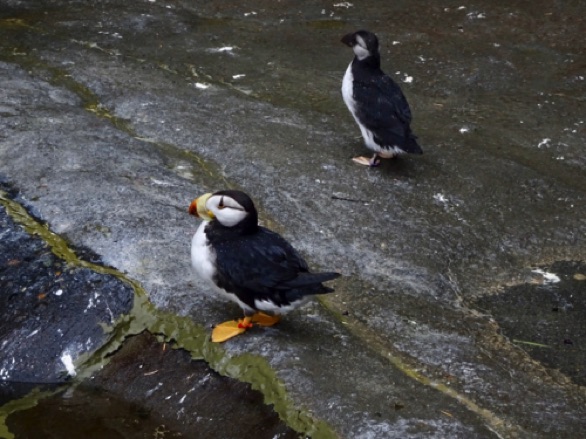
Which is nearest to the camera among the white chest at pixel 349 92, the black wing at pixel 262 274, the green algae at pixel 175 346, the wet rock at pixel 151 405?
the green algae at pixel 175 346

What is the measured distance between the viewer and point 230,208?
12.3 ft

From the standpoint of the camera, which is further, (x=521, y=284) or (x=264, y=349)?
(x=521, y=284)

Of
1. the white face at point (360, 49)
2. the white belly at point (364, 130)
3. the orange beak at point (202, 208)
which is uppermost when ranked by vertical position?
the white face at point (360, 49)

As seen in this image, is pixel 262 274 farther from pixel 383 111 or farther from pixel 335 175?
pixel 383 111

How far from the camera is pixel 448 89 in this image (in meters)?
7.16

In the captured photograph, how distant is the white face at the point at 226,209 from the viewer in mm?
3750

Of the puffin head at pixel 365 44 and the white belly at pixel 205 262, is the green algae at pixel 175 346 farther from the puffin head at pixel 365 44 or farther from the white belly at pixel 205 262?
the puffin head at pixel 365 44

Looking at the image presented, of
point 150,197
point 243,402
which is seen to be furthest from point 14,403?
point 150,197

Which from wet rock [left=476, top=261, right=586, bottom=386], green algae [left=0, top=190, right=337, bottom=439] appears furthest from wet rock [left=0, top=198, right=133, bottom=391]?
wet rock [left=476, top=261, right=586, bottom=386]

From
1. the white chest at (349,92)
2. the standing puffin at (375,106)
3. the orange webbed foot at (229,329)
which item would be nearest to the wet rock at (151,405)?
the orange webbed foot at (229,329)

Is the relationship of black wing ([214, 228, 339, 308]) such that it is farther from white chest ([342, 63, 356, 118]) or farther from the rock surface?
white chest ([342, 63, 356, 118])

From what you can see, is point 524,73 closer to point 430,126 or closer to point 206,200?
point 430,126

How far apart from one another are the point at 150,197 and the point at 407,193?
161cm

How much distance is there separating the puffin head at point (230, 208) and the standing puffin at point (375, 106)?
77.9 inches
